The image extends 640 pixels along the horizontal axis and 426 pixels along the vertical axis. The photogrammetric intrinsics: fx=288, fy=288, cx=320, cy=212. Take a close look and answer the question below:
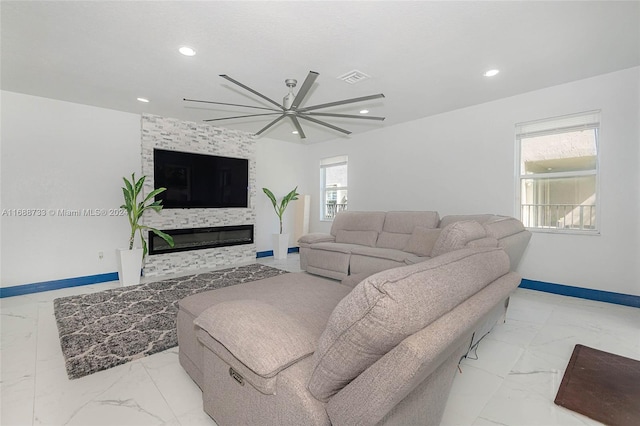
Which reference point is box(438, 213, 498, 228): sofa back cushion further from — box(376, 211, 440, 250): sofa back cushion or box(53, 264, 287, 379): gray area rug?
box(53, 264, 287, 379): gray area rug

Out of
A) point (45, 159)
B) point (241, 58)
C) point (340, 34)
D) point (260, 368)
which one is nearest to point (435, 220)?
point (340, 34)

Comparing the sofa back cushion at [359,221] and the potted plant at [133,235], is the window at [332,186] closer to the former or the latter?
the sofa back cushion at [359,221]

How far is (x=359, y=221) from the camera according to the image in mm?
4926

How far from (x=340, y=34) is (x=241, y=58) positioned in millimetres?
1045

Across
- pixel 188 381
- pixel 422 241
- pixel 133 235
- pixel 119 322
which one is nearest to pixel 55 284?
pixel 133 235

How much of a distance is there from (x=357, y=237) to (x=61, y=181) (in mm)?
4378

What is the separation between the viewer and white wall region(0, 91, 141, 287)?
12.2 feet

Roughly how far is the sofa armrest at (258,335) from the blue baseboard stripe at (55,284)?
13.1 ft

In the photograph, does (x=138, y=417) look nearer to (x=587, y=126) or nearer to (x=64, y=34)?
(x=64, y=34)

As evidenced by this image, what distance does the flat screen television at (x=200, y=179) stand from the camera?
4.84 meters

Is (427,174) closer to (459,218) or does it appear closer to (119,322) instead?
(459,218)

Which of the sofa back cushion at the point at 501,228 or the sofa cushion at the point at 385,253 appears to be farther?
the sofa cushion at the point at 385,253

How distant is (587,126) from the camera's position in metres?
3.50

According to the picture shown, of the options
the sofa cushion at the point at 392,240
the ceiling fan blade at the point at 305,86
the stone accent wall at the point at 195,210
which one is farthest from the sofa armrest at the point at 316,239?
the ceiling fan blade at the point at 305,86
